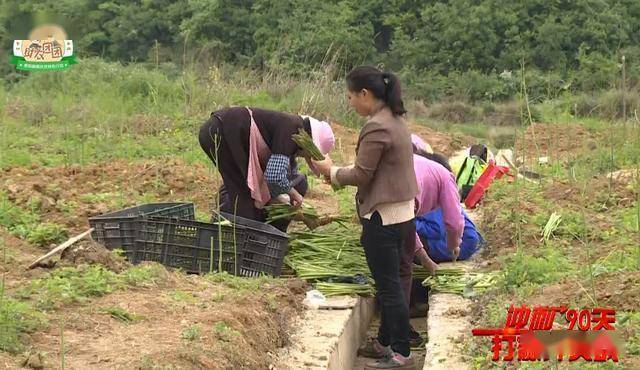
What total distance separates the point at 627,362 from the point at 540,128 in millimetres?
13039

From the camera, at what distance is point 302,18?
28.4 m

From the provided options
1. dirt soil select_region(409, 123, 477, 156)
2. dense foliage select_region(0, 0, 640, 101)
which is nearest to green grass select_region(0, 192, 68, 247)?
dirt soil select_region(409, 123, 477, 156)

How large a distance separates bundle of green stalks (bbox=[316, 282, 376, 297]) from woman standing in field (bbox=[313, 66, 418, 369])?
77cm

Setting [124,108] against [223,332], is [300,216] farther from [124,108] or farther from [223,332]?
[124,108]

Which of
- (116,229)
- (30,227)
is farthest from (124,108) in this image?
(116,229)

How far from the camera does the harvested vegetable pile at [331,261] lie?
6539mm

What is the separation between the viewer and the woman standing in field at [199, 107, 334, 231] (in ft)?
21.2

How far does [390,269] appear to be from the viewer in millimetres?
5578

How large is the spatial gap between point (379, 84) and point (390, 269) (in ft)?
3.61

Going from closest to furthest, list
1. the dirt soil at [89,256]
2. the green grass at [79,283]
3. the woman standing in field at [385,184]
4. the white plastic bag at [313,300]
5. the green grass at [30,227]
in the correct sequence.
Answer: the green grass at [79,283] < the woman standing in field at [385,184] < the dirt soil at [89,256] < the white plastic bag at [313,300] < the green grass at [30,227]

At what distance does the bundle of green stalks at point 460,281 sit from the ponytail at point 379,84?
5.11 ft

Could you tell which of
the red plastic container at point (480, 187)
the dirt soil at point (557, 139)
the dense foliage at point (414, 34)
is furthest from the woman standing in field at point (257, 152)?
the dense foliage at point (414, 34)

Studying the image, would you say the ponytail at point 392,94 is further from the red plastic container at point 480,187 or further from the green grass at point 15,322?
the red plastic container at point 480,187

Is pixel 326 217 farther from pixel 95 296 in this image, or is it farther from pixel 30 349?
pixel 30 349
